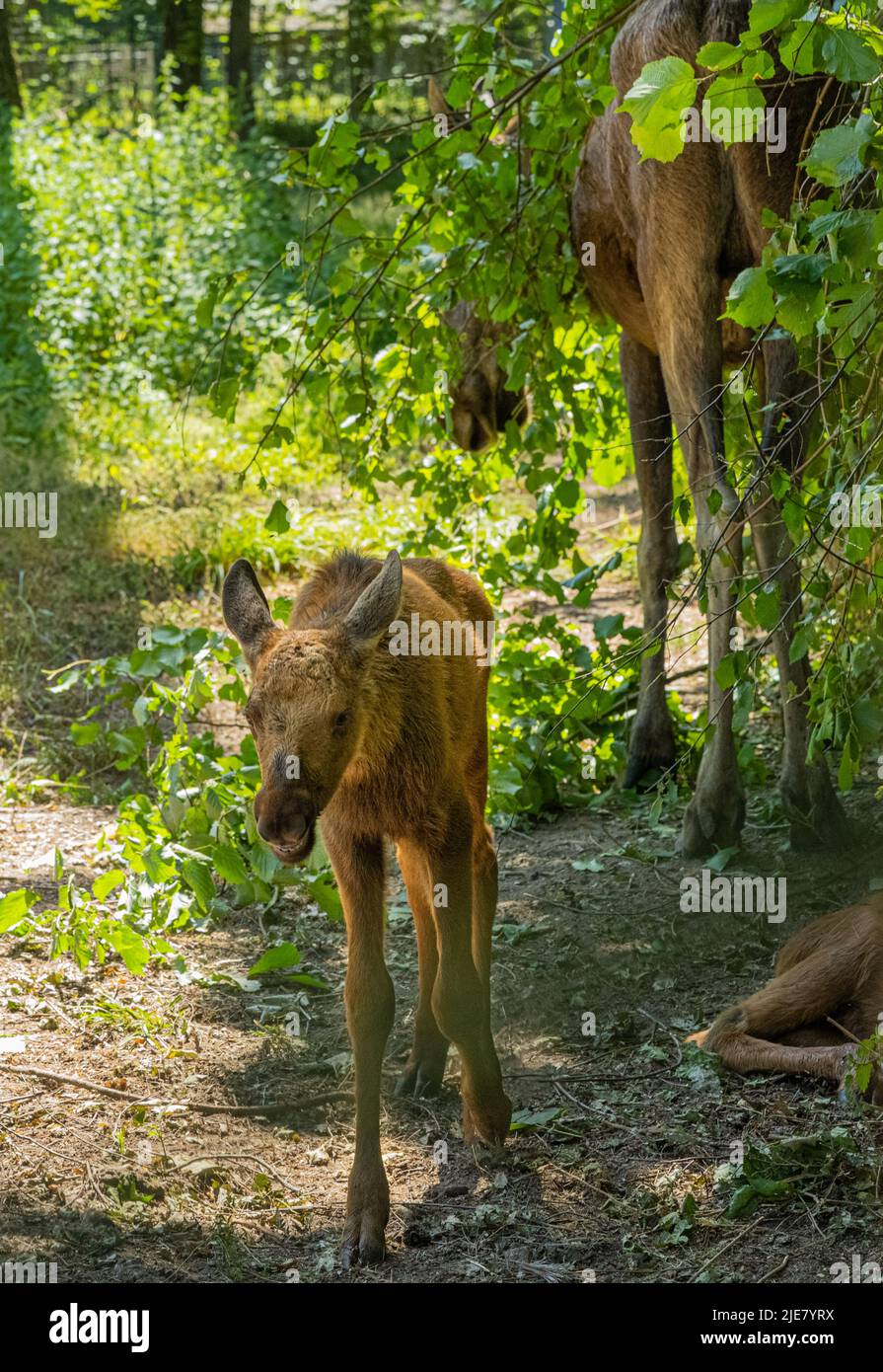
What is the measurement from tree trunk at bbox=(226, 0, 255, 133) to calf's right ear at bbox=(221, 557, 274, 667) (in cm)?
1804

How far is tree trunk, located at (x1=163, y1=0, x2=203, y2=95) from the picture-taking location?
70.0ft

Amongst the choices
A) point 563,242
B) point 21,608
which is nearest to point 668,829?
point 563,242

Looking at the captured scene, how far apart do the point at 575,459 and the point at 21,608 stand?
411 centimetres

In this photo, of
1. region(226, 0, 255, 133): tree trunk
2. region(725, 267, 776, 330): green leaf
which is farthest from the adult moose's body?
region(226, 0, 255, 133): tree trunk

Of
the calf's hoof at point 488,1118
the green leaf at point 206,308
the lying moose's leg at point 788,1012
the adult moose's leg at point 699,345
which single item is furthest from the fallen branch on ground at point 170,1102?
the green leaf at point 206,308

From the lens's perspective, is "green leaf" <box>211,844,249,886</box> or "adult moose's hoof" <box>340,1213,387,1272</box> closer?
"adult moose's hoof" <box>340,1213,387,1272</box>

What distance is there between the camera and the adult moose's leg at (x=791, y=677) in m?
5.89

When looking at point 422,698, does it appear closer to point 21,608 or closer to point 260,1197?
point 260,1197

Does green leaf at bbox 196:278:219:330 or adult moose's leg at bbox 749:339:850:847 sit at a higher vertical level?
green leaf at bbox 196:278:219:330

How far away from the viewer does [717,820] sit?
6.41m

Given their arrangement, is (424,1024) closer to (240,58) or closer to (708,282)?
(708,282)

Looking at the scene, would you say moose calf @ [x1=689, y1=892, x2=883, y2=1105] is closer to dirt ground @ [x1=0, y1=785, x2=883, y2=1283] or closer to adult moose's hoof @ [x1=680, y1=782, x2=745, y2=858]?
dirt ground @ [x1=0, y1=785, x2=883, y2=1283]
